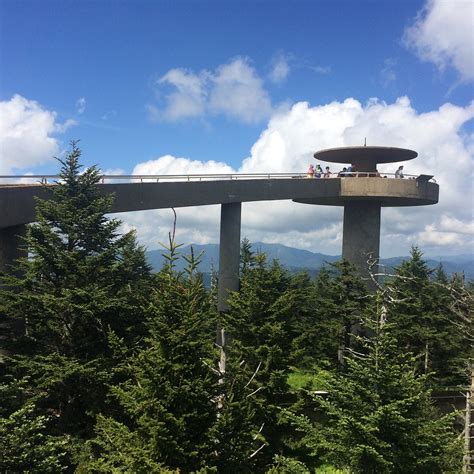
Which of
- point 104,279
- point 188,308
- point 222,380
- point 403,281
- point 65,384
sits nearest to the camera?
point 188,308

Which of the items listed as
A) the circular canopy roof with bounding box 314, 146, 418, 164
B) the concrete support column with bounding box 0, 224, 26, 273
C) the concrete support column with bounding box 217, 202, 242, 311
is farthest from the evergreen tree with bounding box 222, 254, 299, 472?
the circular canopy roof with bounding box 314, 146, 418, 164

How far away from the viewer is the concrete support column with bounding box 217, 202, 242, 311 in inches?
992

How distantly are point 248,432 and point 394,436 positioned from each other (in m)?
3.52

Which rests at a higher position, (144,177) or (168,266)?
(144,177)

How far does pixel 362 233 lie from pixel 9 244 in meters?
23.6

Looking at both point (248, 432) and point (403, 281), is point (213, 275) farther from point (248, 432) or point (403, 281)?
point (248, 432)

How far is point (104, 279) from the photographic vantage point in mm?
14883

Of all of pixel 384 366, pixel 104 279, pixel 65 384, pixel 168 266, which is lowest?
pixel 65 384

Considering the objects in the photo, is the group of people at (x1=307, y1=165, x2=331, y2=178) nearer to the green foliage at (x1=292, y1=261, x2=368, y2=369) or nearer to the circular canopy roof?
the circular canopy roof

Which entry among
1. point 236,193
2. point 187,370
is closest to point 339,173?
point 236,193

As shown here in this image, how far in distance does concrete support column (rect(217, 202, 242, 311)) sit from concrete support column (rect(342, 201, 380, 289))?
30.5 ft

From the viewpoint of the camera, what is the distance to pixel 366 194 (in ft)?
93.1

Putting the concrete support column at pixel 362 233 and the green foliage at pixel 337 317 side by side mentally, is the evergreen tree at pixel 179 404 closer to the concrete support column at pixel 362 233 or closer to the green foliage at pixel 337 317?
the green foliage at pixel 337 317

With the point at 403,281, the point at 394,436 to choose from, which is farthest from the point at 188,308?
the point at 403,281
